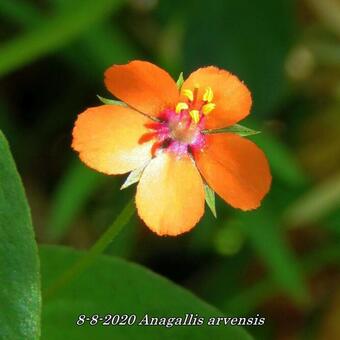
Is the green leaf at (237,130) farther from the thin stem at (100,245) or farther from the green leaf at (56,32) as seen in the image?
the green leaf at (56,32)

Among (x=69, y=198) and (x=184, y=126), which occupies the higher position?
(x=69, y=198)

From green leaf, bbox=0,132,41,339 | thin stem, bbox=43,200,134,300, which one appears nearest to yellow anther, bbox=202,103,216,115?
thin stem, bbox=43,200,134,300

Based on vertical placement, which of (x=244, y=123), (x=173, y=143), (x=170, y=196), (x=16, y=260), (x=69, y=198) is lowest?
(x=16, y=260)

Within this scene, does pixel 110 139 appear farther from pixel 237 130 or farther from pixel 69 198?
pixel 69 198

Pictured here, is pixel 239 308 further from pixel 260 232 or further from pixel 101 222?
pixel 101 222

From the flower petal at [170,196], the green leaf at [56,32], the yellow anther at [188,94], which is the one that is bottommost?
the flower petal at [170,196]

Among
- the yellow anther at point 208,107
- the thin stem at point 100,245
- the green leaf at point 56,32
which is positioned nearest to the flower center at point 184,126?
the yellow anther at point 208,107

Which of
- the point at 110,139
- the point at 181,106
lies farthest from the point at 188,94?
the point at 110,139

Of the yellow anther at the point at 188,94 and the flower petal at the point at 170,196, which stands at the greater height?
the yellow anther at the point at 188,94

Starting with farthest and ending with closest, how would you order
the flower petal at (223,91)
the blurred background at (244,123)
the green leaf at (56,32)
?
the blurred background at (244,123)
the green leaf at (56,32)
the flower petal at (223,91)
